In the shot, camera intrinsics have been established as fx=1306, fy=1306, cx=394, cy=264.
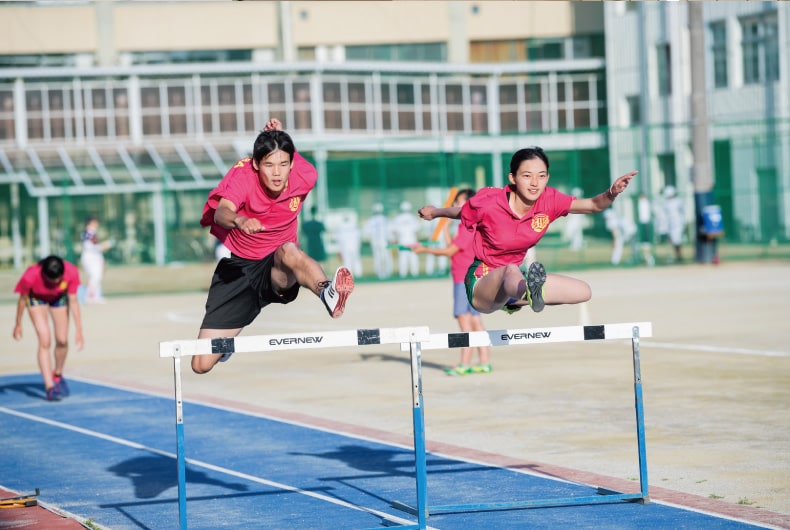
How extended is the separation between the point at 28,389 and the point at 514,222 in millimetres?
9476

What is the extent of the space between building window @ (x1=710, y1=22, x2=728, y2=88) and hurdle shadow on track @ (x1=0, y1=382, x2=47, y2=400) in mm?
39203

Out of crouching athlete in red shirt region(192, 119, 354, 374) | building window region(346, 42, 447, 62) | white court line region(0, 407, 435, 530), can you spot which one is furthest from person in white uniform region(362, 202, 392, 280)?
crouching athlete in red shirt region(192, 119, 354, 374)

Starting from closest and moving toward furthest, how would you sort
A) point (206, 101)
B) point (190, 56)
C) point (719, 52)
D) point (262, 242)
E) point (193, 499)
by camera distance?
1. point (262, 242)
2. point (193, 499)
3. point (719, 52)
4. point (206, 101)
5. point (190, 56)

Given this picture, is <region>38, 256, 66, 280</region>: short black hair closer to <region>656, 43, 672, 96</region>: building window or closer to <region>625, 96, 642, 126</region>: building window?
<region>656, 43, 672, 96</region>: building window

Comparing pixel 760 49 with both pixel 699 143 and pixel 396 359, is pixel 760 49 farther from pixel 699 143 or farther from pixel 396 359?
pixel 396 359

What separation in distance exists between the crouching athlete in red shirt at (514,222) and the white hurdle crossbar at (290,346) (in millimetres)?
901

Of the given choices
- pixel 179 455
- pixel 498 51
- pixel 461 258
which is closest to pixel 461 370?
pixel 461 258

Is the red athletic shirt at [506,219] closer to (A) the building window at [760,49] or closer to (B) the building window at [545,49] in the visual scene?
(A) the building window at [760,49]

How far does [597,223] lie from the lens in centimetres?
4394

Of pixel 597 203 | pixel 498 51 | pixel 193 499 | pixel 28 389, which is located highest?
pixel 498 51

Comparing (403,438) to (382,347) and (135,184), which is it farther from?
(135,184)

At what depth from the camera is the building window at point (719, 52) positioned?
2007 inches

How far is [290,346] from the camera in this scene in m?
7.98

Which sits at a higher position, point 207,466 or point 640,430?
point 640,430
